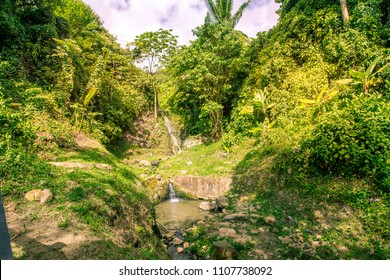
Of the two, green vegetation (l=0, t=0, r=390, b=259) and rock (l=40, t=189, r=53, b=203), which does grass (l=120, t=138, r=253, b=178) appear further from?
rock (l=40, t=189, r=53, b=203)

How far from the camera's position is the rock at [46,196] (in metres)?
4.07

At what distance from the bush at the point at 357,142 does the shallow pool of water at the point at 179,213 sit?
16.3 ft

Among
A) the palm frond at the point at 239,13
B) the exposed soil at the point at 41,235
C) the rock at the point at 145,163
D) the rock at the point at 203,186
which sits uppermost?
the palm frond at the point at 239,13

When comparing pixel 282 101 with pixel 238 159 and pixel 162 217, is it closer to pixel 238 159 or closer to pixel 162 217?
pixel 238 159

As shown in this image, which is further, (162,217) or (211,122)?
(211,122)

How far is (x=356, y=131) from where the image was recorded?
17.8 ft

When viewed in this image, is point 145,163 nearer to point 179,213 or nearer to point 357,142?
point 179,213

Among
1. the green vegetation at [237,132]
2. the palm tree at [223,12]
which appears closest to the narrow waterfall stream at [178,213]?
the green vegetation at [237,132]

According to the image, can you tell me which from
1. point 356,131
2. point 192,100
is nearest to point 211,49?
point 192,100

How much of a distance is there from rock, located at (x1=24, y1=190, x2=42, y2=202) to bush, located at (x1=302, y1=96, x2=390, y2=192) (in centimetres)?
749

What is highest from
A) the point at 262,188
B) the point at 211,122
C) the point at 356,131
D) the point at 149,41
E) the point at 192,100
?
the point at 149,41

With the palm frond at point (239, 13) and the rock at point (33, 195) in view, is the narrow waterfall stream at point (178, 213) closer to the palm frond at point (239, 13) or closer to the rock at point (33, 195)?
the rock at point (33, 195)

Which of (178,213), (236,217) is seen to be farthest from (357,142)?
(178,213)

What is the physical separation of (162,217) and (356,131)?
24.7 ft
